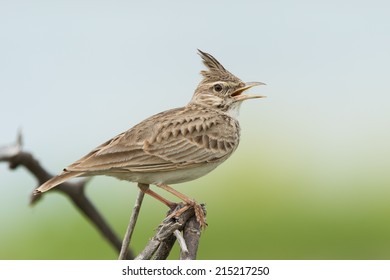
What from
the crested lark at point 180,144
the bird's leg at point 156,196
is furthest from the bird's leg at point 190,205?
the bird's leg at point 156,196

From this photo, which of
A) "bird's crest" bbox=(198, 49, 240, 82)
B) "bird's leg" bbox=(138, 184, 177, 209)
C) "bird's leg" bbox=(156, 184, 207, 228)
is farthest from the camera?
"bird's crest" bbox=(198, 49, 240, 82)

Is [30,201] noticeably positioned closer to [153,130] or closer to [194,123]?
[153,130]

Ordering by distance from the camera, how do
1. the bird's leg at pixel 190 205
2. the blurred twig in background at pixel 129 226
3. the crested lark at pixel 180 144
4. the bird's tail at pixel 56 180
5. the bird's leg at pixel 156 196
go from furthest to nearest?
1. the bird's leg at pixel 156 196
2. the crested lark at pixel 180 144
3. the bird's leg at pixel 190 205
4. the bird's tail at pixel 56 180
5. the blurred twig in background at pixel 129 226

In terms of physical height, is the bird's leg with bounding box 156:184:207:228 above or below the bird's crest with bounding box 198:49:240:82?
below

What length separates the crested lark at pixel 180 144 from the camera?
5691 millimetres

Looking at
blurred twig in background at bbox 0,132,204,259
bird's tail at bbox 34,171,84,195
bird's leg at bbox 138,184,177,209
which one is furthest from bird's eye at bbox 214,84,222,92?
bird's tail at bbox 34,171,84,195

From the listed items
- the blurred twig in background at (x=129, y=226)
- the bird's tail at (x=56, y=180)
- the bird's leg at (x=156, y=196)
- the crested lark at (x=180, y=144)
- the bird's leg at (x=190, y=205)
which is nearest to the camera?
the blurred twig in background at (x=129, y=226)

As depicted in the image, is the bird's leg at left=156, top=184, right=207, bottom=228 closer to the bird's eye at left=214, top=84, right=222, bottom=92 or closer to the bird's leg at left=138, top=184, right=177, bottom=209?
the bird's leg at left=138, top=184, right=177, bottom=209

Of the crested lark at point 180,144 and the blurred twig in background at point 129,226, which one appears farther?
the crested lark at point 180,144

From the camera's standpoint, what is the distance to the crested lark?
18.7ft

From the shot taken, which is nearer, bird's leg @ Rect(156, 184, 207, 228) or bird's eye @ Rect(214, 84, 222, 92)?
bird's leg @ Rect(156, 184, 207, 228)

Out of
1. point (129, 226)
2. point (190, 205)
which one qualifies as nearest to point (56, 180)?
point (129, 226)

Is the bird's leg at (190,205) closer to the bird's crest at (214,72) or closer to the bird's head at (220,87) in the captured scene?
the bird's head at (220,87)

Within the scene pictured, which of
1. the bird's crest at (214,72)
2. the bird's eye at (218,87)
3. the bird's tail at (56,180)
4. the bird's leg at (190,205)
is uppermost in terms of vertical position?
the bird's crest at (214,72)
